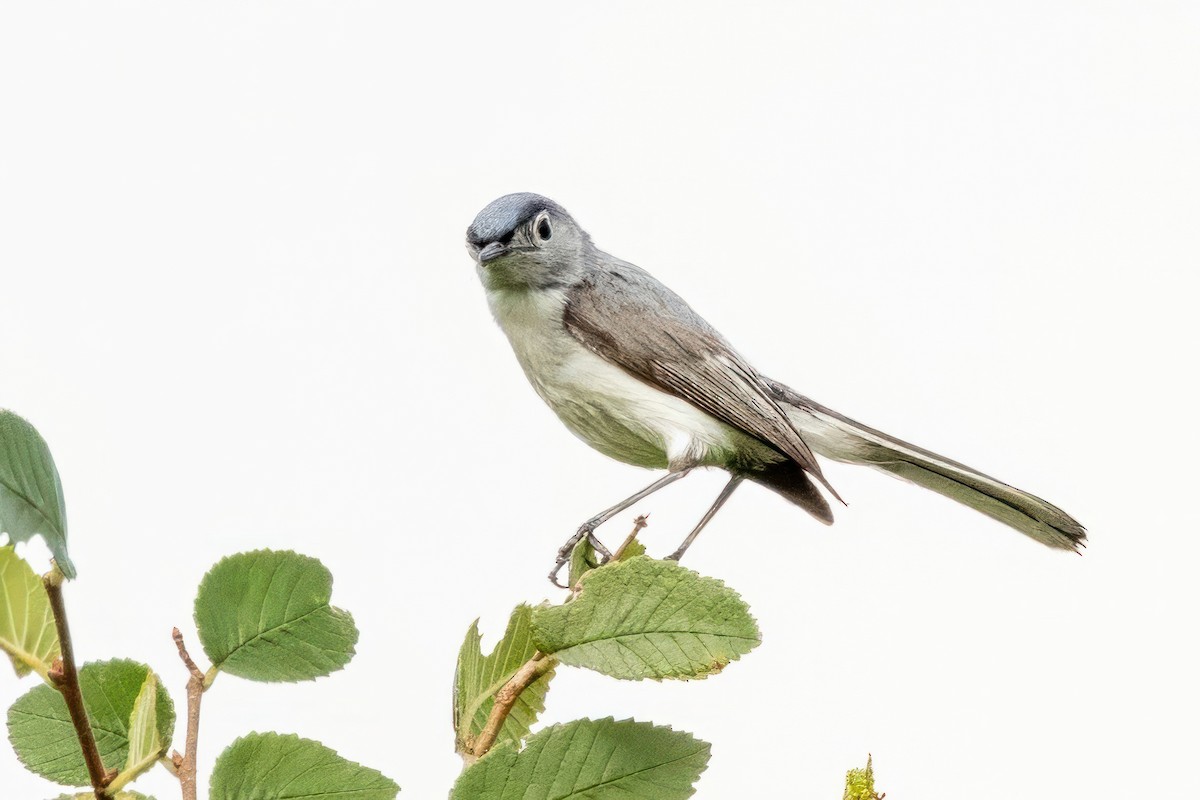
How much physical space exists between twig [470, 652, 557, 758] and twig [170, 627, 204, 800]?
21cm

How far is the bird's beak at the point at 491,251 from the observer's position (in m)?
1.74

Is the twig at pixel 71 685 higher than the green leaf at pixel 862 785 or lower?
lower

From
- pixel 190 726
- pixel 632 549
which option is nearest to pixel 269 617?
pixel 190 726

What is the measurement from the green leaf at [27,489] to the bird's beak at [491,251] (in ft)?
3.35

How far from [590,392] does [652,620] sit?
920 millimetres

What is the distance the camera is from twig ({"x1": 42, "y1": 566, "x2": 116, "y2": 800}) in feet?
2.34

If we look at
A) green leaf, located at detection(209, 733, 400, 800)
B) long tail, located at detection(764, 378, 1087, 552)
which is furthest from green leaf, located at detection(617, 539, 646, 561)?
long tail, located at detection(764, 378, 1087, 552)

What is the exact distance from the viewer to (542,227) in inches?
72.1

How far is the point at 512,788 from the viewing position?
838 mm

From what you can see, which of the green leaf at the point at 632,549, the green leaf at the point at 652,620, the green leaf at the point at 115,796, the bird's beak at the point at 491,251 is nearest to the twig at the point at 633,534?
the green leaf at the point at 632,549

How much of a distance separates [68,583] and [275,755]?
19cm

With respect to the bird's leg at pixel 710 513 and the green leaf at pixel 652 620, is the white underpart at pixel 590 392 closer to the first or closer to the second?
the bird's leg at pixel 710 513

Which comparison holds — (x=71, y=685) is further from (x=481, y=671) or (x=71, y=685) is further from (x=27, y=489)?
(x=481, y=671)

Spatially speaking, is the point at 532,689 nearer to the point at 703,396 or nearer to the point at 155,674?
the point at 155,674
